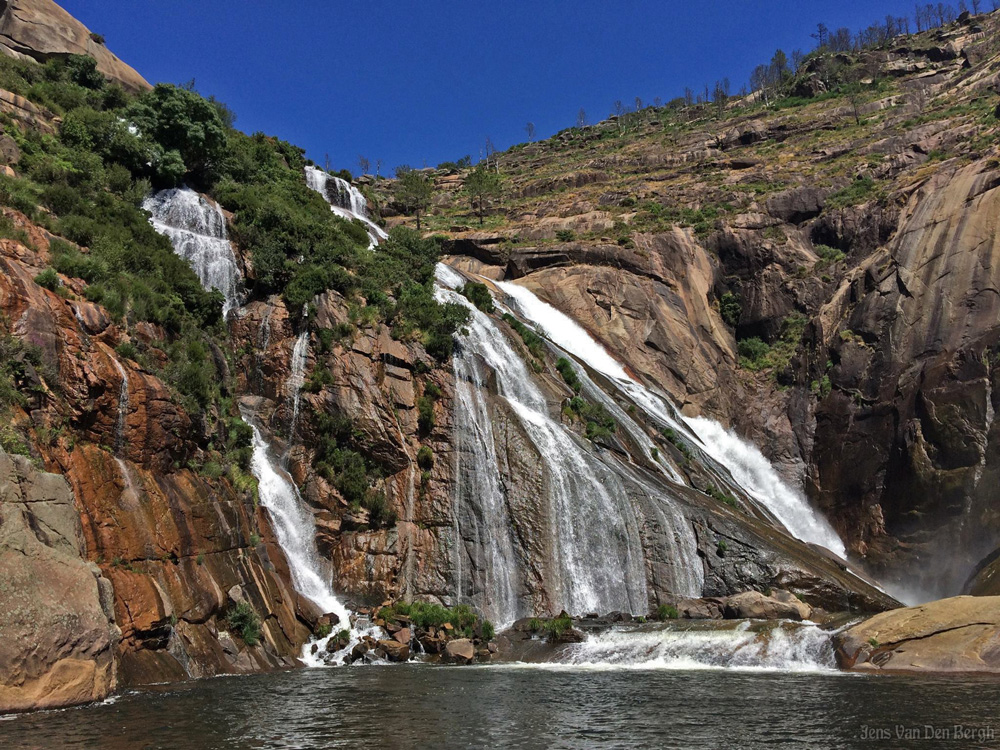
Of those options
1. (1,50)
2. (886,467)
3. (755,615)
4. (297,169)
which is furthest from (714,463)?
(1,50)

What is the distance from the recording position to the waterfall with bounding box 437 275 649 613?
93.6ft

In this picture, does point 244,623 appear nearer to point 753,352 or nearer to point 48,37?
point 48,37

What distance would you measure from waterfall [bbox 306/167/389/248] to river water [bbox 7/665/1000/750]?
42.1 meters

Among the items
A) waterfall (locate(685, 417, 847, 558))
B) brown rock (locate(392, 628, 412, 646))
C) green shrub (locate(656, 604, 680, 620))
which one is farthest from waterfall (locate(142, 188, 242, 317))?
waterfall (locate(685, 417, 847, 558))

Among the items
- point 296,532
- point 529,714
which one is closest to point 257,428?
point 296,532

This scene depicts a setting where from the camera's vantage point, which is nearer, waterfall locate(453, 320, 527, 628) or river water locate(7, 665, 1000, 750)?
river water locate(7, 665, 1000, 750)

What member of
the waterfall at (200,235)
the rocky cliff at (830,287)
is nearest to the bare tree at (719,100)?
the rocky cliff at (830,287)

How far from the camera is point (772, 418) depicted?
169 ft

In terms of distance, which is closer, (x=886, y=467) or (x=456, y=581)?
(x=456, y=581)

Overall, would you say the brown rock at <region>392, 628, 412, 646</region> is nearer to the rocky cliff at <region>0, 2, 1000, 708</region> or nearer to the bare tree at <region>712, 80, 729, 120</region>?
the rocky cliff at <region>0, 2, 1000, 708</region>

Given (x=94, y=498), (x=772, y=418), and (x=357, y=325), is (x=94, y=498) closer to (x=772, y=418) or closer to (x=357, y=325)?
(x=357, y=325)

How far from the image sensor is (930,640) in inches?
759

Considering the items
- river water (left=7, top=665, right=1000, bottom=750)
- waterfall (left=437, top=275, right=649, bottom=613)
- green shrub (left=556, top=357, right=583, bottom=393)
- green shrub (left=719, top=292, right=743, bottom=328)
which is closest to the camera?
river water (left=7, top=665, right=1000, bottom=750)

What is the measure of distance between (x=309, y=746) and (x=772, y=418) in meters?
46.5
